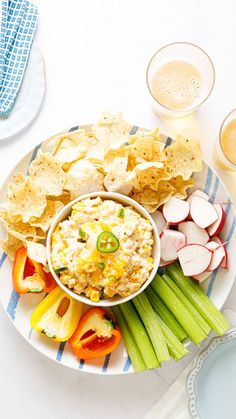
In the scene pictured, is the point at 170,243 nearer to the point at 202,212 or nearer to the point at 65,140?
the point at 202,212

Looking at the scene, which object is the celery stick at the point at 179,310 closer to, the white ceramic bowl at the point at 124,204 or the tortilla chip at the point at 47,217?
the white ceramic bowl at the point at 124,204

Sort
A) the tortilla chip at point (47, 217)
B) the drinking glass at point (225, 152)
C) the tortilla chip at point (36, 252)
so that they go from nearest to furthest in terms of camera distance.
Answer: the tortilla chip at point (36, 252) < the tortilla chip at point (47, 217) < the drinking glass at point (225, 152)

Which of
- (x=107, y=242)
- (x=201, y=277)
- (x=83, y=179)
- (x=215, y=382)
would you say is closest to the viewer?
(x=107, y=242)

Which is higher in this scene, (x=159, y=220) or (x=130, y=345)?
(x=159, y=220)

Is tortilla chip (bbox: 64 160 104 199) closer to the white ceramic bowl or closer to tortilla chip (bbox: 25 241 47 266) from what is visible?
the white ceramic bowl

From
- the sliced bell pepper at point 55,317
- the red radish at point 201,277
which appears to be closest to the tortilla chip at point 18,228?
the sliced bell pepper at point 55,317

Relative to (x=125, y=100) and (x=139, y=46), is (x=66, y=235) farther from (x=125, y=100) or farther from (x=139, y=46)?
(x=139, y=46)

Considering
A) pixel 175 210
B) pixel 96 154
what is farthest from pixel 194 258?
pixel 96 154

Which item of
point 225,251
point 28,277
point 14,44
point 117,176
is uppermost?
point 14,44
